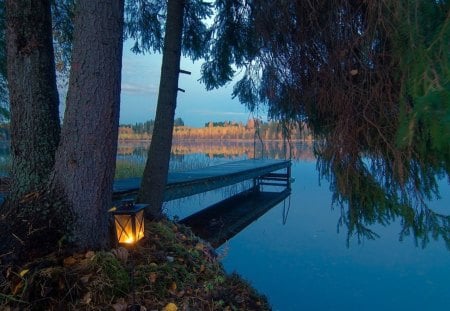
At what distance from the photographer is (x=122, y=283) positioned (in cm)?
237

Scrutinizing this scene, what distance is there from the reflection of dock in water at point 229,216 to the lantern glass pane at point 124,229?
453 centimetres

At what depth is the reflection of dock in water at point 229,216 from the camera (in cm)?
793

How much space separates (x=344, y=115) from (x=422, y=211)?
1086 millimetres

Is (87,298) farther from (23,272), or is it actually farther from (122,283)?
(23,272)

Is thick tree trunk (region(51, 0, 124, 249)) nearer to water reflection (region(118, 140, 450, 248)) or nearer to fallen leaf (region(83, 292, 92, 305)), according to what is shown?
fallen leaf (region(83, 292, 92, 305))

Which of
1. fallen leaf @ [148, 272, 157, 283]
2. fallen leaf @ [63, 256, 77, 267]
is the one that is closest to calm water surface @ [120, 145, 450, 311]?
fallen leaf @ [148, 272, 157, 283]

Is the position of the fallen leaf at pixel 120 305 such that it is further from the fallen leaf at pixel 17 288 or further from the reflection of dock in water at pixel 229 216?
the reflection of dock in water at pixel 229 216

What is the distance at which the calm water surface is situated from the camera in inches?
194

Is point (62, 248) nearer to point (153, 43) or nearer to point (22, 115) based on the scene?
point (22, 115)

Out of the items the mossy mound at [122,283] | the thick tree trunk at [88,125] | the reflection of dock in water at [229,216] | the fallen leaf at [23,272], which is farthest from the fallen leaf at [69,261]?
the reflection of dock in water at [229,216]

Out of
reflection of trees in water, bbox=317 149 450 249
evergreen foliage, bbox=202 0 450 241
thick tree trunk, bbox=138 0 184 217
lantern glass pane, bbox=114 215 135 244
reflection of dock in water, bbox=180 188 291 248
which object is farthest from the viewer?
reflection of dock in water, bbox=180 188 291 248

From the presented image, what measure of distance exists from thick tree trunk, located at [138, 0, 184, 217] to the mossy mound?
107cm

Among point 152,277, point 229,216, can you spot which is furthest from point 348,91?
point 229,216

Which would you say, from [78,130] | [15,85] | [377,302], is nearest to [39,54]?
[15,85]
